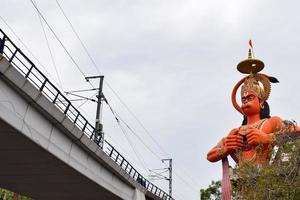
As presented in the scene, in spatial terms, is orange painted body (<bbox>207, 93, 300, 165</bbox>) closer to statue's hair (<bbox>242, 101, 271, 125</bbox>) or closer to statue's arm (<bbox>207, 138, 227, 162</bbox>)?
statue's arm (<bbox>207, 138, 227, 162</bbox>)

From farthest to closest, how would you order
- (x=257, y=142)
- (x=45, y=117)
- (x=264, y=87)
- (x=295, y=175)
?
(x=264, y=87), (x=257, y=142), (x=45, y=117), (x=295, y=175)

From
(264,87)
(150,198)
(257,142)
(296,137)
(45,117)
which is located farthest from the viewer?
(150,198)

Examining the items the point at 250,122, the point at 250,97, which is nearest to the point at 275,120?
the point at 250,122

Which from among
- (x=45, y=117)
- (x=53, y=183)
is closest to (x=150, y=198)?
(x=53, y=183)

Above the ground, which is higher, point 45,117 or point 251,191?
point 45,117

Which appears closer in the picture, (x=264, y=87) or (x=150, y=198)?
(x=264, y=87)

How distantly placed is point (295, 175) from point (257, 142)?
5.29m

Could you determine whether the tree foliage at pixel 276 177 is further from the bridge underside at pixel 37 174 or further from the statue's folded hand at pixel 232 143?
the bridge underside at pixel 37 174

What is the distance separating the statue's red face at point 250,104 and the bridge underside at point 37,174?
8.59 m

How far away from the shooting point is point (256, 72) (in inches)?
983

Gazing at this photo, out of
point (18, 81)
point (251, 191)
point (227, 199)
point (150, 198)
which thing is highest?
point (150, 198)

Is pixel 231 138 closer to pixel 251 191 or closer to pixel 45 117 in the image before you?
pixel 251 191

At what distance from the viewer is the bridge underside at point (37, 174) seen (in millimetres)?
19141

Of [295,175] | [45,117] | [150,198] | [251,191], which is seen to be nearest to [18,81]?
[45,117]
